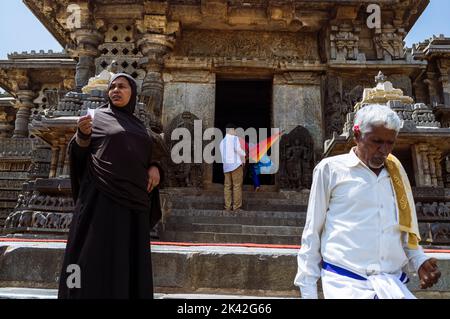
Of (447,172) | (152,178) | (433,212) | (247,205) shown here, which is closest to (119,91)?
(152,178)

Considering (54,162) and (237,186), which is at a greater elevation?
(54,162)

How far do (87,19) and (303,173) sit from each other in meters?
6.19

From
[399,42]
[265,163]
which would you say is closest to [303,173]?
[265,163]

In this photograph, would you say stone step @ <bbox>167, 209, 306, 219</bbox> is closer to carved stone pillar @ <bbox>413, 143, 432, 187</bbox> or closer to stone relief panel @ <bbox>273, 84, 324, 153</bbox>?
carved stone pillar @ <bbox>413, 143, 432, 187</bbox>

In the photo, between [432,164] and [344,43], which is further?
[344,43]

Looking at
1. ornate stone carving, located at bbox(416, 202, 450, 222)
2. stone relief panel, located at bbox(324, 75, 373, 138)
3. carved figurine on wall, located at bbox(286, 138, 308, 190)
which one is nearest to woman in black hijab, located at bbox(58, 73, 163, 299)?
ornate stone carving, located at bbox(416, 202, 450, 222)

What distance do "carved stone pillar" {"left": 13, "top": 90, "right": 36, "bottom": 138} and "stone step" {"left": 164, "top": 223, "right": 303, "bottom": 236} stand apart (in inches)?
363

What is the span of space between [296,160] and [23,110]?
974 cm

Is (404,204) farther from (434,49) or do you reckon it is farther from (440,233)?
(434,49)

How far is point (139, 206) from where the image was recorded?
8.08 ft

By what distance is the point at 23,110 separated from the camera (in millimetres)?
13219

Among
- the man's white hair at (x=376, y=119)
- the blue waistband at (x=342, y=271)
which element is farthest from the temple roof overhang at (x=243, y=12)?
the blue waistband at (x=342, y=271)

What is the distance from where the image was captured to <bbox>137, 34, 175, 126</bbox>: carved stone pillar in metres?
8.80

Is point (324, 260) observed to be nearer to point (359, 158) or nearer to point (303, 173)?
point (359, 158)
